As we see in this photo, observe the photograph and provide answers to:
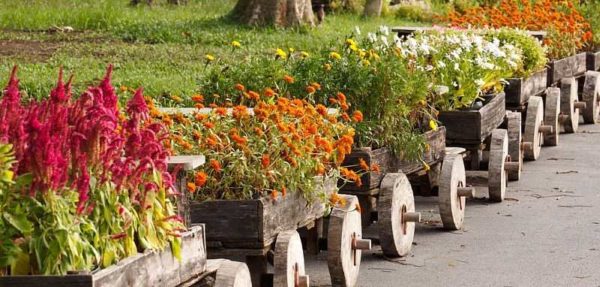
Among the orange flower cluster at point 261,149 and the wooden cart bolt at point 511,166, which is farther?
the wooden cart bolt at point 511,166

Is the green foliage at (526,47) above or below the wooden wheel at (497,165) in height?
above

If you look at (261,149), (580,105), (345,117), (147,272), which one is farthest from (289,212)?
(580,105)

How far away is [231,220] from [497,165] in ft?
13.7

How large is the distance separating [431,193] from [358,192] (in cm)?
205

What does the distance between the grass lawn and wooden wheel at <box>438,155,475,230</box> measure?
424 cm

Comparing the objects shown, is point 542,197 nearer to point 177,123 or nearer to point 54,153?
point 177,123

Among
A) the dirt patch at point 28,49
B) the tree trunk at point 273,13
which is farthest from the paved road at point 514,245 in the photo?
the tree trunk at point 273,13

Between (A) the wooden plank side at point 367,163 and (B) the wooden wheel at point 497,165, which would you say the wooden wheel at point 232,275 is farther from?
(B) the wooden wheel at point 497,165

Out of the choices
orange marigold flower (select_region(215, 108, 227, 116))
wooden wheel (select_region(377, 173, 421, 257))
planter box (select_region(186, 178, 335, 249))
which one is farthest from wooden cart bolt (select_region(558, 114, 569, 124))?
planter box (select_region(186, 178, 335, 249))

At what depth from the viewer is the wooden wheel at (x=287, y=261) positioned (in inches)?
242

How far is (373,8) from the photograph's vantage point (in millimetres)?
27172

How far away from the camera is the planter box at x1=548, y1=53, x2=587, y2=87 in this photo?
13.5 m

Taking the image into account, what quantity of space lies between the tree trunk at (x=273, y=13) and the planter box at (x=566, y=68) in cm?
766

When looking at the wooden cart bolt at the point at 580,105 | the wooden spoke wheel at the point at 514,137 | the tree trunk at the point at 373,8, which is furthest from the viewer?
the tree trunk at the point at 373,8
